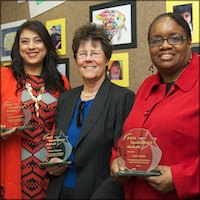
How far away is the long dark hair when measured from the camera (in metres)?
1.96

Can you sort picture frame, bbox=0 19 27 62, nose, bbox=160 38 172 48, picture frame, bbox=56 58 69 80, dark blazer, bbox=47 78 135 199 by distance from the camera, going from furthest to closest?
1. picture frame, bbox=0 19 27 62
2. picture frame, bbox=56 58 69 80
3. dark blazer, bbox=47 78 135 199
4. nose, bbox=160 38 172 48

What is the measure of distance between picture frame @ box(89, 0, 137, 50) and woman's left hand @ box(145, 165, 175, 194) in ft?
3.47

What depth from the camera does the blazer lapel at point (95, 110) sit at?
5.23ft

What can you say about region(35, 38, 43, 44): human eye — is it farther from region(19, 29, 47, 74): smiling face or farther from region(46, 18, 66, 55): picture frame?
region(46, 18, 66, 55): picture frame

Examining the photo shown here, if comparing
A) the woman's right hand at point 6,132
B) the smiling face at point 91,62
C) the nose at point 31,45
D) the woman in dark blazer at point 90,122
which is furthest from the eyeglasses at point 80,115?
the nose at point 31,45

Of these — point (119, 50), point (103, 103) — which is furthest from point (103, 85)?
point (119, 50)

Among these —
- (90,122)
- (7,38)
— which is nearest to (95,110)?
(90,122)

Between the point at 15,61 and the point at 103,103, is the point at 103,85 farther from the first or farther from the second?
the point at 15,61

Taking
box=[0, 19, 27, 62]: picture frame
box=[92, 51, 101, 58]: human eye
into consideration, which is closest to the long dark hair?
box=[92, 51, 101, 58]: human eye

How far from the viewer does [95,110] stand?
1633 millimetres

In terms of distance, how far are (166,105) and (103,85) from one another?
49 centimetres

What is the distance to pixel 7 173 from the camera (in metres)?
1.82

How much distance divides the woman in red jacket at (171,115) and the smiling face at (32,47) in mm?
755

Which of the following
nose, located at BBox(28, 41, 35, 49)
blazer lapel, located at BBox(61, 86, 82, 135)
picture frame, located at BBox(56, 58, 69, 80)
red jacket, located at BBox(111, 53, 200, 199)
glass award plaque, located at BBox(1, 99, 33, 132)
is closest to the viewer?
red jacket, located at BBox(111, 53, 200, 199)
